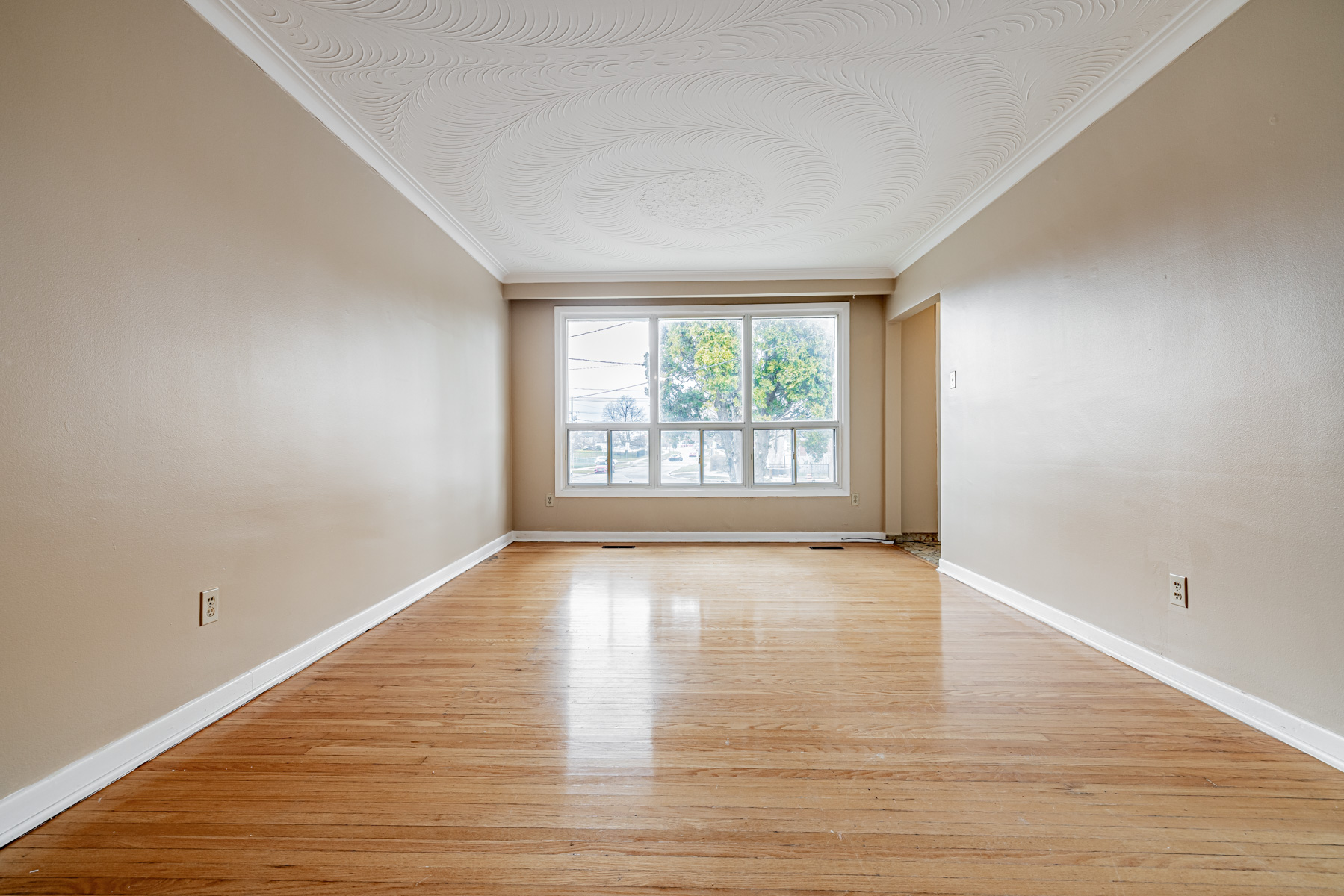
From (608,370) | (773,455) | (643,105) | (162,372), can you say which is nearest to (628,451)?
(608,370)

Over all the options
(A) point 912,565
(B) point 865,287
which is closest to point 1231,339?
(A) point 912,565

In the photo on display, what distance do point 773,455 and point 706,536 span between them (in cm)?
102

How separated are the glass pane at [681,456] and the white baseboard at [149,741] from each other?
10.2ft

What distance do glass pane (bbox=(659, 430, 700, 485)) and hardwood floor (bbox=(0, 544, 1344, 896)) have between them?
9.57 feet

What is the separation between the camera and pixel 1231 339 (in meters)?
1.87

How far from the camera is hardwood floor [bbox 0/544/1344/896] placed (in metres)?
1.19

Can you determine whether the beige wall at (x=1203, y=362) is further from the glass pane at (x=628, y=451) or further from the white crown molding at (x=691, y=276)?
the glass pane at (x=628, y=451)

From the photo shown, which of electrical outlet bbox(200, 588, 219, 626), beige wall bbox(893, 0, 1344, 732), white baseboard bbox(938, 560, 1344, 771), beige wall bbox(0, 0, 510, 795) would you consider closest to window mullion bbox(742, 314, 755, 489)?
beige wall bbox(893, 0, 1344, 732)

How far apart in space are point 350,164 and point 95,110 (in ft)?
4.11

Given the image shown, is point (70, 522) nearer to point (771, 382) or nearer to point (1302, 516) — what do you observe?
point (1302, 516)

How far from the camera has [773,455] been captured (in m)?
5.39

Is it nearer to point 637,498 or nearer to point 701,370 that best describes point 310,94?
point 701,370

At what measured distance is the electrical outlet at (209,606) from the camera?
182 centimetres

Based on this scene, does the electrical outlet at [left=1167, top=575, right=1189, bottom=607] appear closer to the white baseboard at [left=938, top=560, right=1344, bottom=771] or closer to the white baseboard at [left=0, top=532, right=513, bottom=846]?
the white baseboard at [left=938, top=560, right=1344, bottom=771]
